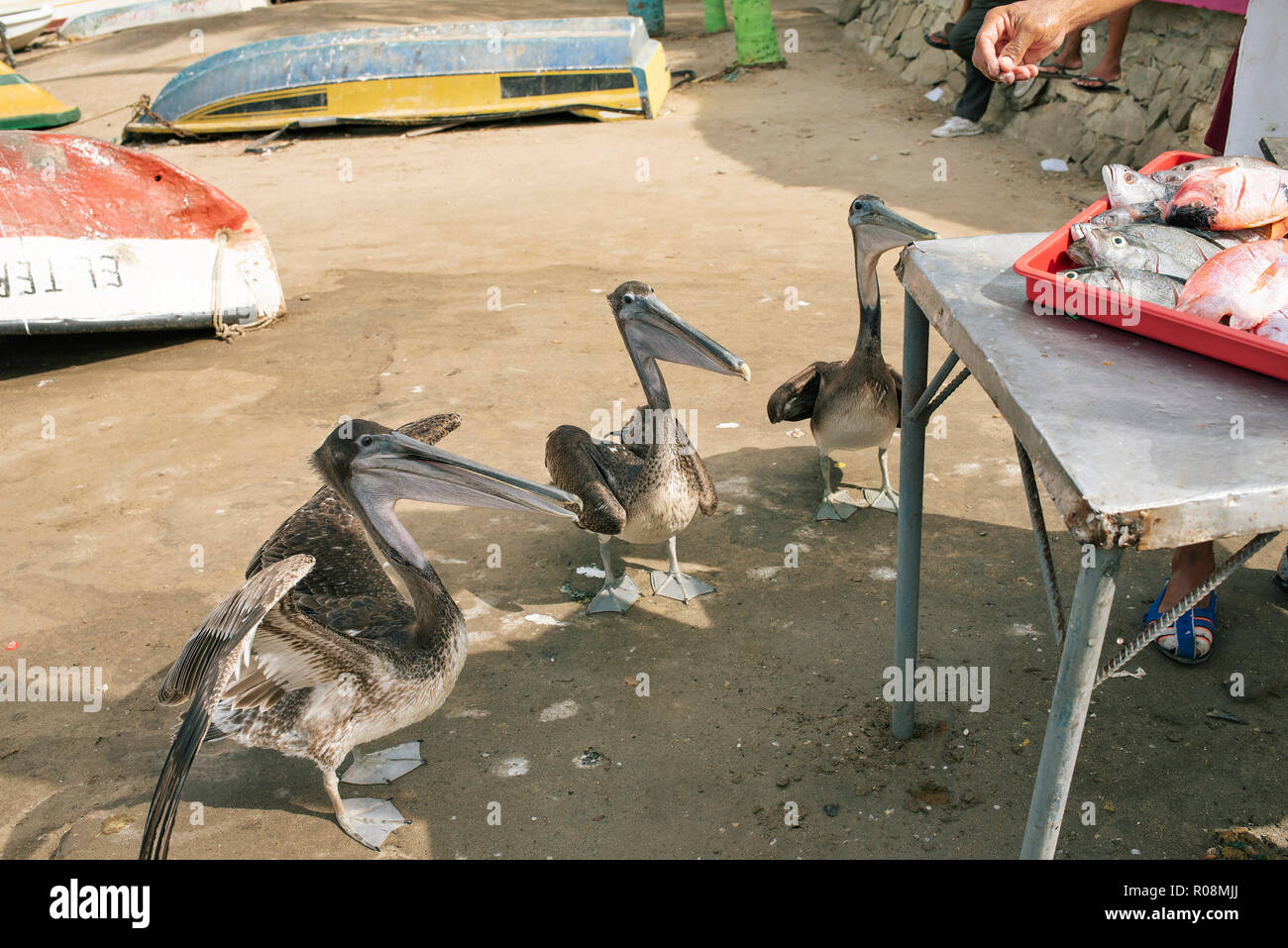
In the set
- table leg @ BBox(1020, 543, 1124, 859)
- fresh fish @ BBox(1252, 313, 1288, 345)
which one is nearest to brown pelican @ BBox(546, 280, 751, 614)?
fresh fish @ BBox(1252, 313, 1288, 345)

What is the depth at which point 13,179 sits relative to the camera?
6.42 m

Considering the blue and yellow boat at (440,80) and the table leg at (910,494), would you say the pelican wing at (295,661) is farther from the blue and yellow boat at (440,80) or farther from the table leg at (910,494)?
the blue and yellow boat at (440,80)

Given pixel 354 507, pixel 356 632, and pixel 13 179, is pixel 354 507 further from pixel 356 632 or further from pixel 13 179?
pixel 13 179

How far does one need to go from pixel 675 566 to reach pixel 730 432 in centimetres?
141

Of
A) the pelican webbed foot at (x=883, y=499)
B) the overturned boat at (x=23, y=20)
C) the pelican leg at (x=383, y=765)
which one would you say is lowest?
the pelican leg at (x=383, y=765)

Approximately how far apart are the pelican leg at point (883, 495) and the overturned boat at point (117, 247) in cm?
445

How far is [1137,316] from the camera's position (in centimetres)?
224

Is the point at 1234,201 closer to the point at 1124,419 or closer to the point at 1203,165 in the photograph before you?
the point at 1203,165

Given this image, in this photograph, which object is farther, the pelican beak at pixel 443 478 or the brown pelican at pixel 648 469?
the brown pelican at pixel 648 469

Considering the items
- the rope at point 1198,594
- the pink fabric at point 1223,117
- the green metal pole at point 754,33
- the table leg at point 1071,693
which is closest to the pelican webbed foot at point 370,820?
the table leg at point 1071,693

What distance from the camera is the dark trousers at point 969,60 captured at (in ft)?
32.4

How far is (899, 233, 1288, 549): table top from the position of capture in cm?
166

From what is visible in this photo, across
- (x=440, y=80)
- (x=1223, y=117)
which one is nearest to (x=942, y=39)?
(x=440, y=80)

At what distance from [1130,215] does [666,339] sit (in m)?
1.88
